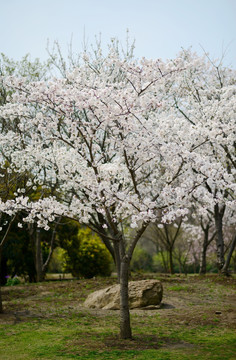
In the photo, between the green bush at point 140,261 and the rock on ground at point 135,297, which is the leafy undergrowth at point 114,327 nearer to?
the rock on ground at point 135,297

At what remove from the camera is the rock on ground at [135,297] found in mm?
9742

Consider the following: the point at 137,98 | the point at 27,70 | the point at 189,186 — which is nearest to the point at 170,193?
the point at 189,186

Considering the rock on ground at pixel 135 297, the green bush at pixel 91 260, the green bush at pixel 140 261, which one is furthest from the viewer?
the green bush at pixel 140 261

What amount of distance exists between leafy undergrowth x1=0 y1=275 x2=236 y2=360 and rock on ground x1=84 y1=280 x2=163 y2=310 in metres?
0.29

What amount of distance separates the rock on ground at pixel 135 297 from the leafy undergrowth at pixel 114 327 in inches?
11.2

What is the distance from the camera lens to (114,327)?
26.4ft

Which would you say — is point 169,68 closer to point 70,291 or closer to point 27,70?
point 70,291

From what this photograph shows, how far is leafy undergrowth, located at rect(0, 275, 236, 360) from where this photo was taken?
20.7 feet

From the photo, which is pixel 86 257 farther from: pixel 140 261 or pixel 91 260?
pixel 140 261

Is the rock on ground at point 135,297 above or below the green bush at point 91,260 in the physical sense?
below

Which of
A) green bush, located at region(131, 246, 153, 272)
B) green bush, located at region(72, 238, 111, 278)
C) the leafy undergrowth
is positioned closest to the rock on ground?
the leafy undergrowth

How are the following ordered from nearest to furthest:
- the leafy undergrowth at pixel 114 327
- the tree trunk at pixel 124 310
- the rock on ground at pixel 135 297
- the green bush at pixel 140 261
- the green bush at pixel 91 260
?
the leafy undergrowth at pixel 114 327 < the tree trunk at pixel 124 310 < the rock on ground at pixel 135 297 < the green bush at pixel 91 260 < the green bush at pixel 140 261

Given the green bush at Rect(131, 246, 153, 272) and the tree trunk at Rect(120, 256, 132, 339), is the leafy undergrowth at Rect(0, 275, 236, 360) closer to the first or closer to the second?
the tree trunk at Rect(120, 256, 132, 339)

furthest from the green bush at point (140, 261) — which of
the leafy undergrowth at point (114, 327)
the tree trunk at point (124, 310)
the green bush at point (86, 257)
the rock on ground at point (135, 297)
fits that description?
the tree trunk at point (124, 310)
